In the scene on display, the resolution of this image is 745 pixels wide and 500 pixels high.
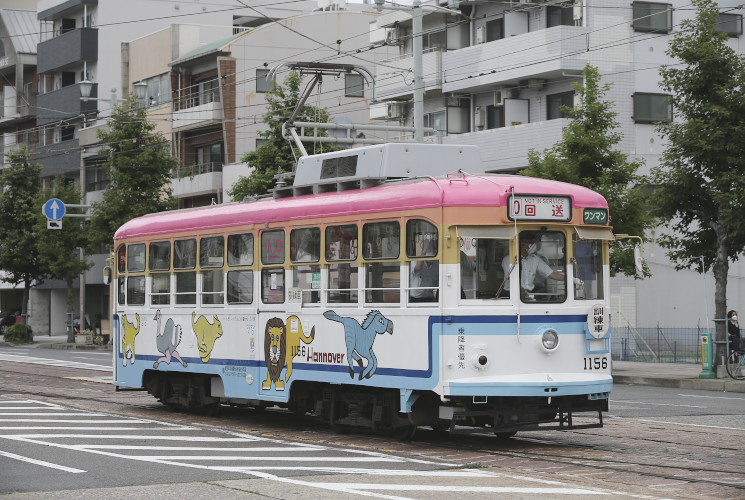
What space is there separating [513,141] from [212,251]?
24.0 m

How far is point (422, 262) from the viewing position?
15203mm

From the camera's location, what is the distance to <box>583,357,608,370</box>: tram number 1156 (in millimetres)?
15367

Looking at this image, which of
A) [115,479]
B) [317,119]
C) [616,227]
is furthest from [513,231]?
[317,119]

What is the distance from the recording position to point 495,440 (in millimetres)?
16266

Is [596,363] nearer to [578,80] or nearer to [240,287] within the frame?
[240,287]

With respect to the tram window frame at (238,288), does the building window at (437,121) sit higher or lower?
higher

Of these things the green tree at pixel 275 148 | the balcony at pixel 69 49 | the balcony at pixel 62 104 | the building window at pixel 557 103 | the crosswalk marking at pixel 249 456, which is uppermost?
the balcony at pixel 69 49

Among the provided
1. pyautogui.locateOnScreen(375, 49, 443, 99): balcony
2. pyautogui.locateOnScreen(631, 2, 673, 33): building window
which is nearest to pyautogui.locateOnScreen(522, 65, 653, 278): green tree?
pyautogui.locateOnScreen(631, 2, 673, 33): building window

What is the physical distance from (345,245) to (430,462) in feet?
11.6

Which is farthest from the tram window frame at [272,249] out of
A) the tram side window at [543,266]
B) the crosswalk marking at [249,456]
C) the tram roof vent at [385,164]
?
the tram side window at [543,266]

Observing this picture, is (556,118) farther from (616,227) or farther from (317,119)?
(616,227)

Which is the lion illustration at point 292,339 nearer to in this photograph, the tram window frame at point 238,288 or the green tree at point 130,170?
the tram window frame at point 238,288

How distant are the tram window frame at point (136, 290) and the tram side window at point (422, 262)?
24.0 feet

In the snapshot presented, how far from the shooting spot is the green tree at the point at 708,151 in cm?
2872
